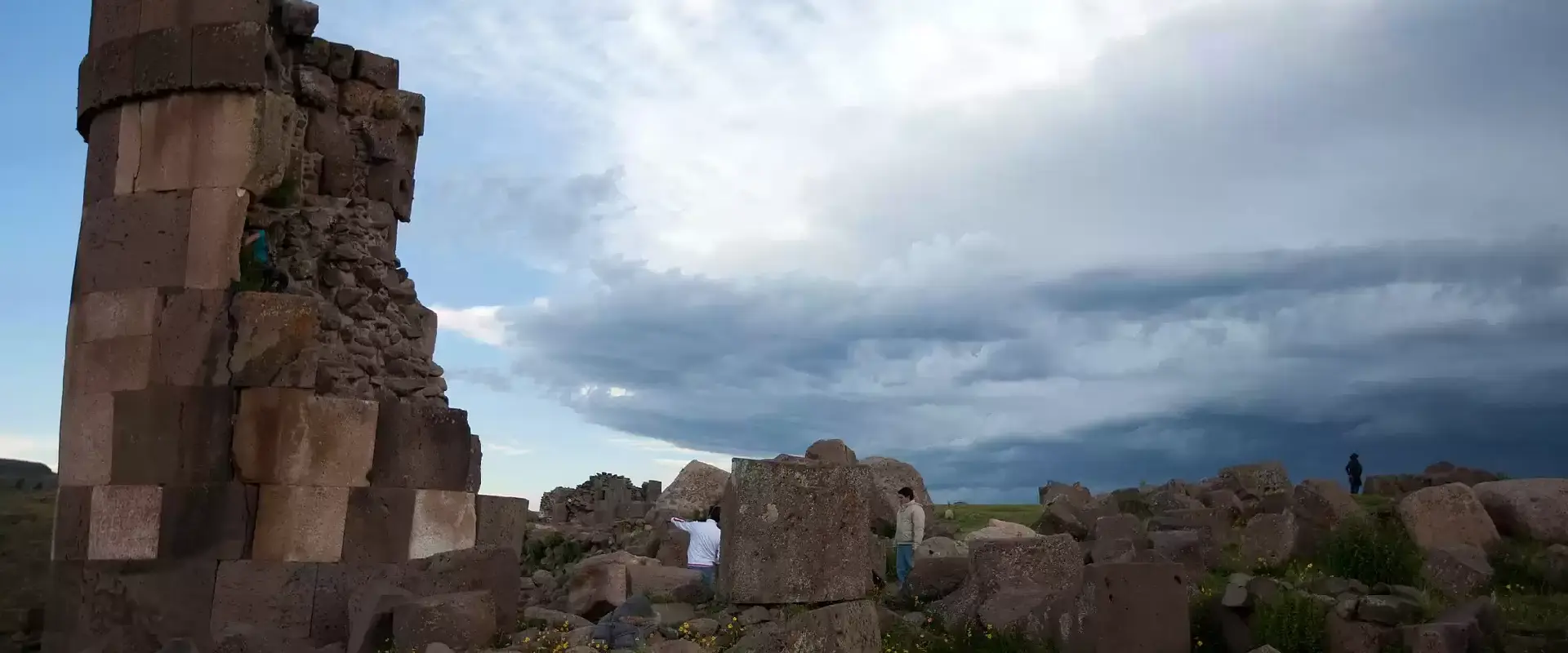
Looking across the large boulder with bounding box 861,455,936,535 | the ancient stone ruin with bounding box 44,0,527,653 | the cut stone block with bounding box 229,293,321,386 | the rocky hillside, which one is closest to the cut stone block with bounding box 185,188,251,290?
the ancient stone ruin with bounding box 44,0,527,653

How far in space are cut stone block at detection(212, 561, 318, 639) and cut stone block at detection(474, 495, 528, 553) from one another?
4.99ft

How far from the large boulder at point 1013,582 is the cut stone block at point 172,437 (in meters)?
5.92

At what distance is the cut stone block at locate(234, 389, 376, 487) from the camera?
29.7ft

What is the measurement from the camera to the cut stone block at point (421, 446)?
958cm

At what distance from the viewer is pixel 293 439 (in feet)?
29.8

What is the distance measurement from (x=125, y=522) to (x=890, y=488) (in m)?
11.5

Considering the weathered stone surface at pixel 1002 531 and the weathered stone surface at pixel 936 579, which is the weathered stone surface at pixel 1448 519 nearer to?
the weathered stone surface at pixel 1002 531

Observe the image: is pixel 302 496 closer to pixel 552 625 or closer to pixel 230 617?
pixel 230 617

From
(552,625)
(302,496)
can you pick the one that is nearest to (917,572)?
(552,625)

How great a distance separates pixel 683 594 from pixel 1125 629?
3321mm

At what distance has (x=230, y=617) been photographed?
29.5 ft

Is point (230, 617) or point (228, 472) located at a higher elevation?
point (228, 472)

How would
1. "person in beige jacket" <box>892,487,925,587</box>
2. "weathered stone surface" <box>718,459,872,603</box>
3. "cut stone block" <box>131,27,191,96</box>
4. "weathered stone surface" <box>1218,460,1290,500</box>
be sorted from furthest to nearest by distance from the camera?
1. "weathered stone surface" <box>1218,460,1290,500</box>
2. "person in beige jacket" <box>892,487,925,587</box>
3. "cut stone block" <box>131,27,191,96</box>
4. "weathered stone surface" <box>718,459,872,603</box>

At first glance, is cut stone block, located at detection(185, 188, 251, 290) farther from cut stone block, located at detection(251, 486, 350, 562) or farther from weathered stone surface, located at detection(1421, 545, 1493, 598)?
weathered stone surface, located at detection(1421, 545, 1493, 598)
